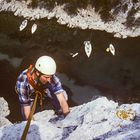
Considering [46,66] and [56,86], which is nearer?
[46,66]

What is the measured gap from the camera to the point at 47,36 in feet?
38.6

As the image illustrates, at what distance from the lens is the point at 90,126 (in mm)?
6879

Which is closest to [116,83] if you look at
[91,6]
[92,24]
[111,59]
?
[111,59]

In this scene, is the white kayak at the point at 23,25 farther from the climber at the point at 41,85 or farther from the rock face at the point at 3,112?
the climber at the point at 41,85

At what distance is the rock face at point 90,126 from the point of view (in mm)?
6592

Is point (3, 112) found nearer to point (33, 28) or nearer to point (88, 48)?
point (88, 48)

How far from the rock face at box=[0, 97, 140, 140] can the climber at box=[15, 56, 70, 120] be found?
2.03ft

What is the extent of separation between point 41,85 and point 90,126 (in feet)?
4.23

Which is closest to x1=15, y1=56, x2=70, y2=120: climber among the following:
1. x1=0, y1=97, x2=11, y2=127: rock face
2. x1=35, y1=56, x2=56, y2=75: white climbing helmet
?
x1=35, y1=56, x2=56, y2=75: white climbing helmet

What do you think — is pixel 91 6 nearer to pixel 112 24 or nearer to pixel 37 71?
pixel 112 24

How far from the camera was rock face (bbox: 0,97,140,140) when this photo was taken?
21.6ft

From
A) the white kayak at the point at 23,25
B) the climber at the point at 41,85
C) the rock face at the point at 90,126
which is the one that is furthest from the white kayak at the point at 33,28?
the rock face at the point at 90,126

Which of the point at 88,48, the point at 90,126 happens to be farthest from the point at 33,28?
the point at 90,126

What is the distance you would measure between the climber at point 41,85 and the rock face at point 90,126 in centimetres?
62
